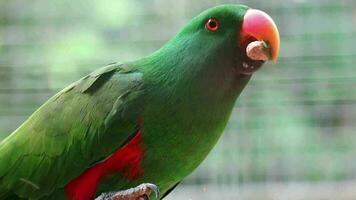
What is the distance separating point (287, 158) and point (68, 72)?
51cm

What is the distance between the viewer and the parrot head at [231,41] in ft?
3.50

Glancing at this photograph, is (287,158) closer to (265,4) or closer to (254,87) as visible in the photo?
(254,87)

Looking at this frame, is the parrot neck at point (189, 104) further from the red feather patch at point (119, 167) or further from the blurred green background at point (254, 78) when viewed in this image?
the blurred green background at point (254, 78)

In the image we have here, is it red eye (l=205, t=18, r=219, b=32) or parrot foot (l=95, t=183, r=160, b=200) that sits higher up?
red eye (l=205, t=18, r=219, b=32)

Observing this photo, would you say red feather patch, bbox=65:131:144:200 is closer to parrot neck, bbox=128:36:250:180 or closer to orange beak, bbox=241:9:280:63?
parrot neck, bbox=128:36:250:180

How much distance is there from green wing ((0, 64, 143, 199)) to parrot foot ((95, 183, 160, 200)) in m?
A: 0.06

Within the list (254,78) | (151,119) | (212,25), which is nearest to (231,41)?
(212,25)

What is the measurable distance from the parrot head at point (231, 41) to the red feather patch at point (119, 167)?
150 mm

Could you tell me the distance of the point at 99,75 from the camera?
1146mm

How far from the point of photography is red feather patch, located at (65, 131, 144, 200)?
1.08 metres

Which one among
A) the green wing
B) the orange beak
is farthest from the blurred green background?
the orange beak

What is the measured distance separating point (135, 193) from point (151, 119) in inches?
4.5

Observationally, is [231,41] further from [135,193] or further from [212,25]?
[135,193]

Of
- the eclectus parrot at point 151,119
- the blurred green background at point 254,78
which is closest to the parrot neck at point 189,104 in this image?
the eclectus parrot at point 151,119
